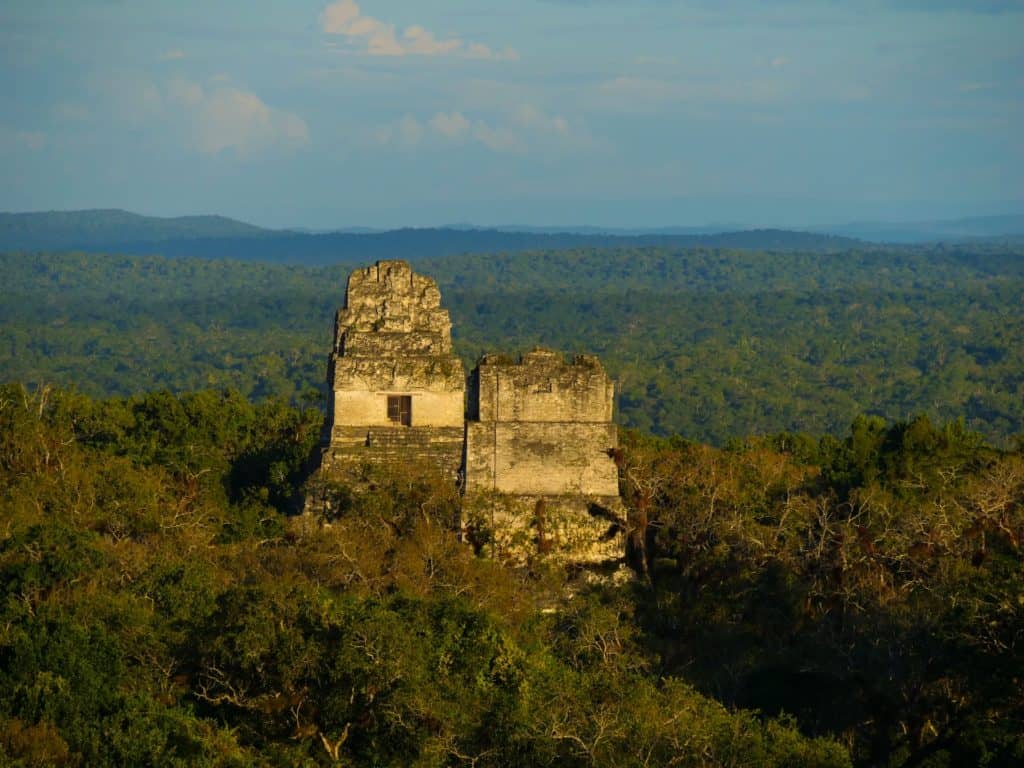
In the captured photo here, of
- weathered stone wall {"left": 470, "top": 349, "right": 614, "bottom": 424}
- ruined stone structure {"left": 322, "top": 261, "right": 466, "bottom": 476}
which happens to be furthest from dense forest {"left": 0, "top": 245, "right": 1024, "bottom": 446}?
weathered stone wall {"left": 470, "top": 349, "right": 614, "bottom": 424}

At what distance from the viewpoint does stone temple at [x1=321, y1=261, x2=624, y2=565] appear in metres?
24.1

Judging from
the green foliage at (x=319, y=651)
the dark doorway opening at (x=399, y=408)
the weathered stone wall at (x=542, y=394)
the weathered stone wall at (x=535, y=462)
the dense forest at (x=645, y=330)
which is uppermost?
the weathered stone wall at (x=542, y=394)

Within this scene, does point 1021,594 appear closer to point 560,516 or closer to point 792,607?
point 792,607

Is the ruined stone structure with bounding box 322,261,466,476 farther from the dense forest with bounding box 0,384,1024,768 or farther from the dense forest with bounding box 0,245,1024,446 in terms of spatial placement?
the dense forest with bounding box 0,245,1024,446

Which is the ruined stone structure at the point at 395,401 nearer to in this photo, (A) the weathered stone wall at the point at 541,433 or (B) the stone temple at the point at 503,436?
(B) the stone temple at the point at 503,436

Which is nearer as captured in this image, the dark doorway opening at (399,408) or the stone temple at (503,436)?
the stone temple at (503,436)

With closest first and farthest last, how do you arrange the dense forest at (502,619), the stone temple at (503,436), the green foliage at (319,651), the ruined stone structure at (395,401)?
the green foliage at (319,651), the dense forest at (502,619), the stone temple at (503,436), the ruined stone structure at (395,401)

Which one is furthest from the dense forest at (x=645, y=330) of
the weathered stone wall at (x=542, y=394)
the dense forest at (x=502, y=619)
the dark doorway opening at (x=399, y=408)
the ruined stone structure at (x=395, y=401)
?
the weathered stone wall at (x=542, y=394)

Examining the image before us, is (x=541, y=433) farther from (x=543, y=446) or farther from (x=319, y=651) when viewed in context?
(x=319, y=651)

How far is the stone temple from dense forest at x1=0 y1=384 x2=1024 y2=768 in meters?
0.45

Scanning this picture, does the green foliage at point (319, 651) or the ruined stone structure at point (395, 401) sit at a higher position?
the ruined stone structure at point (395, 401)

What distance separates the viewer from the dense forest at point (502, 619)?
17.3m

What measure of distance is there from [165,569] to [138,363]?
95.7 metres

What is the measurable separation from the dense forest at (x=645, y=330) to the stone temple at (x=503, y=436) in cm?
5598
